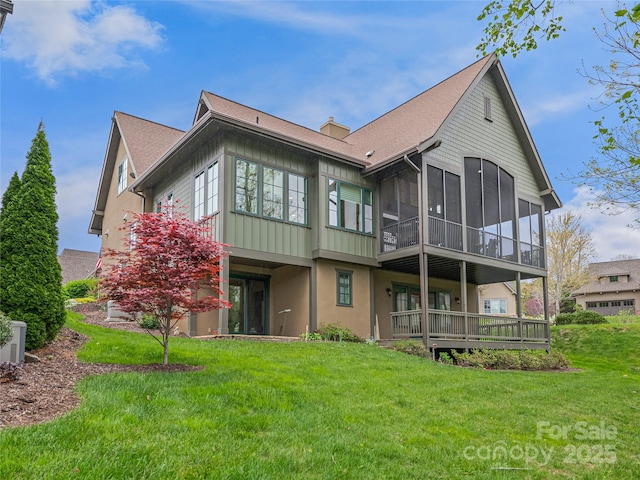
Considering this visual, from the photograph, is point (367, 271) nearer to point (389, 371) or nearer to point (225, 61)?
point (389, 371)

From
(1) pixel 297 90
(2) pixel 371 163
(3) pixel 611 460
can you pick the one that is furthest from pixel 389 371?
(1) pixel 297 90

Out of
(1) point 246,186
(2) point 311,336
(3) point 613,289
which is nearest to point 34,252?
(1) point 246,186

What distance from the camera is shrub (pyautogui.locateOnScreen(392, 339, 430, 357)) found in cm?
1375

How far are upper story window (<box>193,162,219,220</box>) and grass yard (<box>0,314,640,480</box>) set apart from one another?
195 inches

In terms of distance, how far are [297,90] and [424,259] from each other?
14.2 meters

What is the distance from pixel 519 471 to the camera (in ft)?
17.7

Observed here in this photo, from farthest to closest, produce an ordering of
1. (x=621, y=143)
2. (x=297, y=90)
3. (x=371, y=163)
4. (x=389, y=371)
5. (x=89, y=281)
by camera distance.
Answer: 1. (x=297, y=90)
2. (x=89, y=281)
3. (x=371, y=163)
4. (x=389, y=371)
5. (x=621, y=143)

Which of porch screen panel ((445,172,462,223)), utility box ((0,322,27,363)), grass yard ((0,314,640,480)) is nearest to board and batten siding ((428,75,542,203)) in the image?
porch screen panel ((445,172,462,223))

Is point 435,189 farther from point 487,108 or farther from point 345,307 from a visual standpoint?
point 345,307

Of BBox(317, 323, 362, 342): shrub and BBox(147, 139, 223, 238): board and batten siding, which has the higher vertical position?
BBox(147, 139, 223, 238): board and batten siding

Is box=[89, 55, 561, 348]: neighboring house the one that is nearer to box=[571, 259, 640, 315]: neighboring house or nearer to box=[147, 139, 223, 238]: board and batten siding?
box=[147, 139, 223, 238]: board and batten siding

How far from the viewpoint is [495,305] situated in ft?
122

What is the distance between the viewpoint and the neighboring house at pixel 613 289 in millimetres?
45844

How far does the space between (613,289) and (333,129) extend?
35.8 meters
